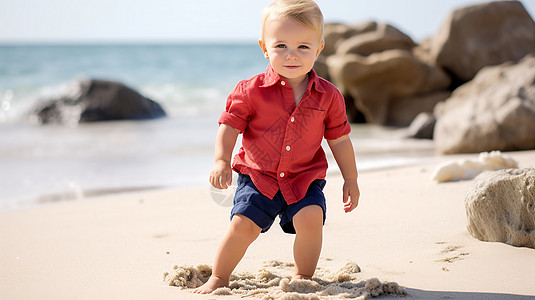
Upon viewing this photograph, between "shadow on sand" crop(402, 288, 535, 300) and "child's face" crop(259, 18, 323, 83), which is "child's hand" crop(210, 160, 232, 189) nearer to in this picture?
"child's face" crop(259, 18, 323, 83)

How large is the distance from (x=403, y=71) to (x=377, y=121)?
1053 mm

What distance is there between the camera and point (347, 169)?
275 cm

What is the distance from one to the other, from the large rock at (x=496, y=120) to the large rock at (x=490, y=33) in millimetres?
3489

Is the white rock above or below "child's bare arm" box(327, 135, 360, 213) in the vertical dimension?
above

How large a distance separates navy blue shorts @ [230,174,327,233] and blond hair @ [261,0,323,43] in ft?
2.24

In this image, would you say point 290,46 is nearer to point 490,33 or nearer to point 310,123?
point 310,123

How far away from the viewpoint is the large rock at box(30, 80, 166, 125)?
12.8 meters

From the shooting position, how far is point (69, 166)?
694cm

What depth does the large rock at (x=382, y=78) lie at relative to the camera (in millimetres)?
11305

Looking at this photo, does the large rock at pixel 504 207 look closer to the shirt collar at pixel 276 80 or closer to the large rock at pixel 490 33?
the shirt collar at pixel 276 80

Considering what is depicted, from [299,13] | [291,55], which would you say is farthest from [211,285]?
[299,13]

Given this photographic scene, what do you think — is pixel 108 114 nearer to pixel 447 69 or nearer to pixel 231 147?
pixel 447 69

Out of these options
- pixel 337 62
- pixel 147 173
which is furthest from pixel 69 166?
pixel 337 62

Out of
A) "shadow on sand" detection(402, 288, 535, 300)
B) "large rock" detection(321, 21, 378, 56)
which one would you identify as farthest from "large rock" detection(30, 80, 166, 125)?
"shadow on sand" detection(402, 288, 535, 300)
